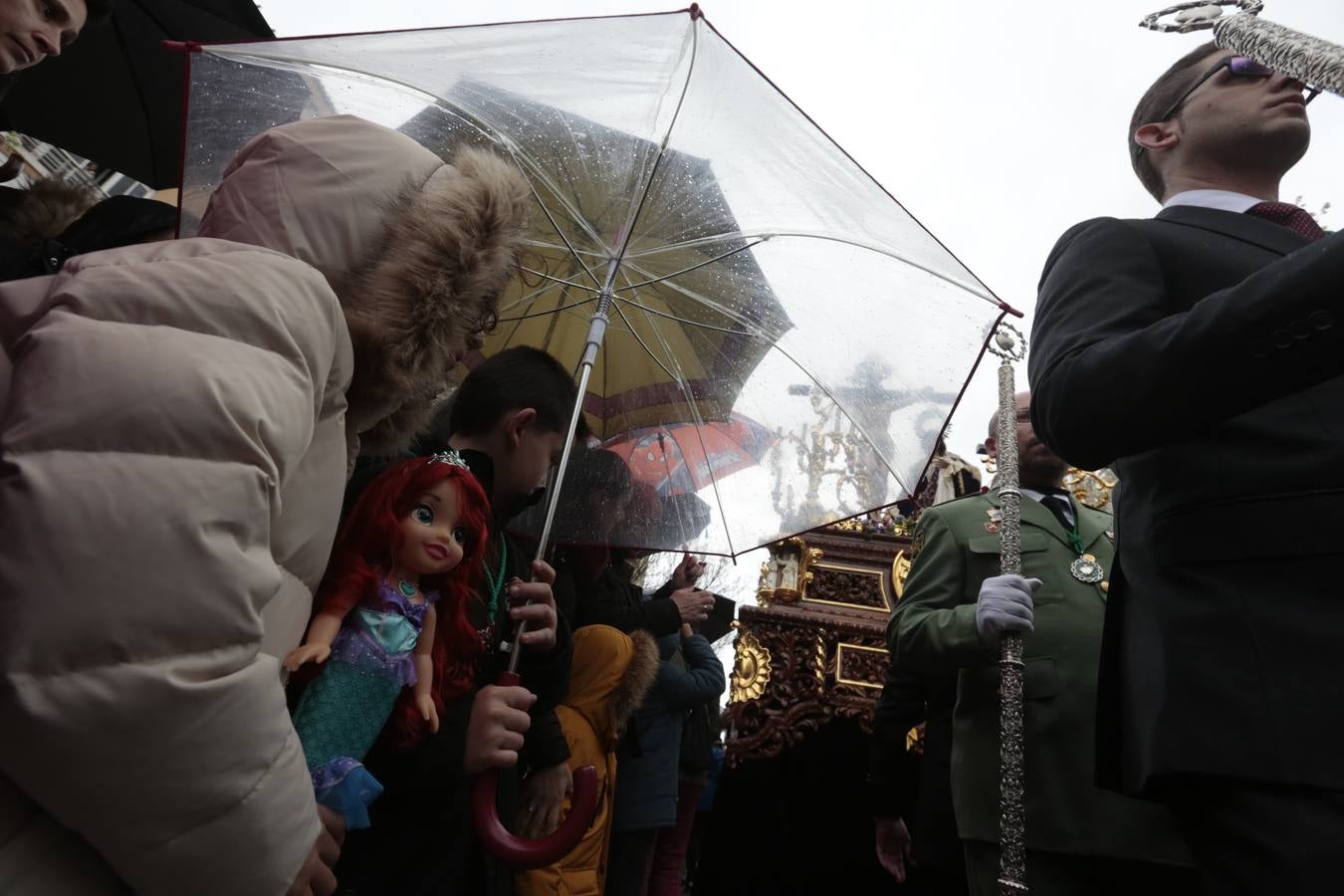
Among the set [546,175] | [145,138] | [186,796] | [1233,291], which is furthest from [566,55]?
[145,138]

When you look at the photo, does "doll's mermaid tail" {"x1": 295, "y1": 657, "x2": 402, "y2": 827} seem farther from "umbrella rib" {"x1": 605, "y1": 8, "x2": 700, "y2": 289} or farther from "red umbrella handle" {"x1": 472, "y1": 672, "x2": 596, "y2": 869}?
"umbrella rib" {"x1": 605, "y1": 8, "x2": 700, "y2": 289}

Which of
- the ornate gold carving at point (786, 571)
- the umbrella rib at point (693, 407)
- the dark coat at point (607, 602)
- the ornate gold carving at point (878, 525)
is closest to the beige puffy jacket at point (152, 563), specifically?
the umbrella rib at point (693, 407)

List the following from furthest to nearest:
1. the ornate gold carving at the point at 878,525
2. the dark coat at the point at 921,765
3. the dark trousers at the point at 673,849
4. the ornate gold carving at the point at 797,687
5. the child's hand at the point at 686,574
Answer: the ornate gold carving at the point at 878,525, the ornate gold carving at the point at 797,687, the dark trousers at the point at 673,849, the child's hand at the point at 686,574, the dark coat at the point at 921,765

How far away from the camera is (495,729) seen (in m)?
1.78

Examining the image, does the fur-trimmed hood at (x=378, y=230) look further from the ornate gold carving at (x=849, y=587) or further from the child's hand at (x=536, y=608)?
the ornate gold carving at (x=849, y=587)

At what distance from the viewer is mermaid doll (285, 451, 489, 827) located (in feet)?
5.04

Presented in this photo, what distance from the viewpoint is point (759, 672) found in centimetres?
489

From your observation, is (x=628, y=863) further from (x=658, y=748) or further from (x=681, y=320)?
(x=681, y=320)

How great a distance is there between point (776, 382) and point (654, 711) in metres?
1.70

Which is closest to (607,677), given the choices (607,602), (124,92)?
(607,602)

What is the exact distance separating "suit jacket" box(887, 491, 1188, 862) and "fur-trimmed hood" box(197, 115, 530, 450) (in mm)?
1728

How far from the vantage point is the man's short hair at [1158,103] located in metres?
2.04

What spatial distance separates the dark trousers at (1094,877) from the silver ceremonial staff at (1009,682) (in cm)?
9

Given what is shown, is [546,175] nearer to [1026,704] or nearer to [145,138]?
[1026,704]
